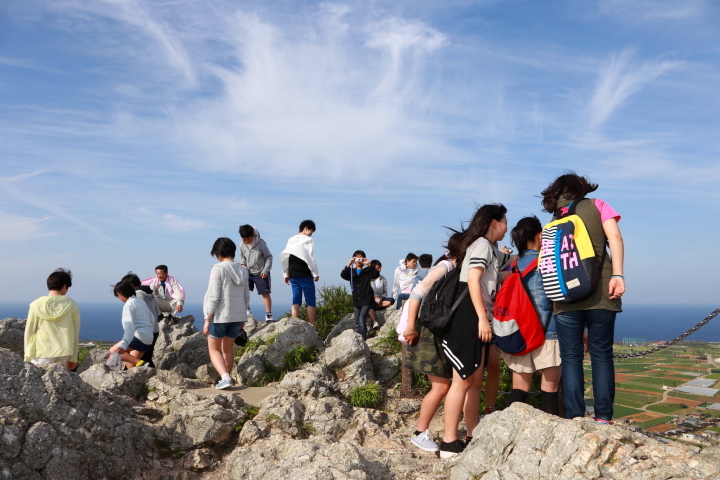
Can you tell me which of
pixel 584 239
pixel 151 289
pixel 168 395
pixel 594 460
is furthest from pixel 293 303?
pixel 594 460

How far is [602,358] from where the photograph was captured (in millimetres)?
4770

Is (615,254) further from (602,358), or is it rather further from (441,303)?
(441,303)

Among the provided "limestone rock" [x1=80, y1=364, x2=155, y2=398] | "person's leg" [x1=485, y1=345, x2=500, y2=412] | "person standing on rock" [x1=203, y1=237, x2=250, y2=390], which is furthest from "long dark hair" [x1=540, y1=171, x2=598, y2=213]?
"limestone rock" [x1=80, y1=364, x2=155, y2=398]

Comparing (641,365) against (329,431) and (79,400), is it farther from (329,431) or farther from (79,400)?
(79,400)

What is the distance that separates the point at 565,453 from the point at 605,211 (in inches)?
96.8

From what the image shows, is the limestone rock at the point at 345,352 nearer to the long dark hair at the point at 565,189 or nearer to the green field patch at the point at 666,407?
the long dark hair at the point at 565,189

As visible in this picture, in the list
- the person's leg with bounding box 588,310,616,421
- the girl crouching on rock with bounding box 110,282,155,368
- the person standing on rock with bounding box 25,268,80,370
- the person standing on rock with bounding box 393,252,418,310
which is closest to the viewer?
the person's leg with bounding box 588,310,616,421

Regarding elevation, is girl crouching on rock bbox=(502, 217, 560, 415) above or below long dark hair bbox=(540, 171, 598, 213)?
below

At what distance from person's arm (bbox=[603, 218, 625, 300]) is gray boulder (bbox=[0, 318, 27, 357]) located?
37.7 ft

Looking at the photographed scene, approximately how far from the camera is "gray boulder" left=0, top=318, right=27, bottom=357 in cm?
1031

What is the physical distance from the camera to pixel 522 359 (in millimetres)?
5395

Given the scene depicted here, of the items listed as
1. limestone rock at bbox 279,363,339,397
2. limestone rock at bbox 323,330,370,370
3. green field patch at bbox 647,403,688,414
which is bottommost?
green field patch at bbox 647,403,688,414

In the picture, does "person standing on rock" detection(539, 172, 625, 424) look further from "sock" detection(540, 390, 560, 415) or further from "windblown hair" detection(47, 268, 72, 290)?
"windblown hair" detection(47, 268, 72, 290)

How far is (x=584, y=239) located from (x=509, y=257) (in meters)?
1.17
